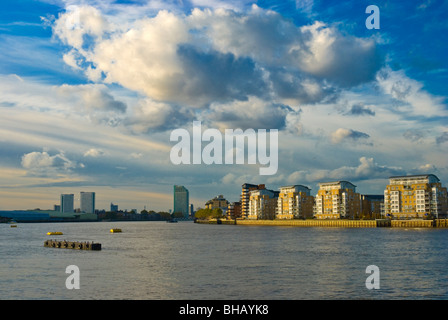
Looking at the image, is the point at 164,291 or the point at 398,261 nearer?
the point at 164,291

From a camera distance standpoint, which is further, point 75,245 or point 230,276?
point 75,245

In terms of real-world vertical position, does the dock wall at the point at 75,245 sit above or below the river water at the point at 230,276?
below

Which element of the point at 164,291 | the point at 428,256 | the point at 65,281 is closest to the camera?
the point at 164,291

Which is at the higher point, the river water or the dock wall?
the river water

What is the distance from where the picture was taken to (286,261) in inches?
3059

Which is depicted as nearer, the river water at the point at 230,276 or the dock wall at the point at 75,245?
the river water at the point at 230,276

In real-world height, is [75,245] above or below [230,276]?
below

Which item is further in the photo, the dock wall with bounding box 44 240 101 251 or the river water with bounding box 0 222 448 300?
the dock wall with bounding box 44 240 101 251
